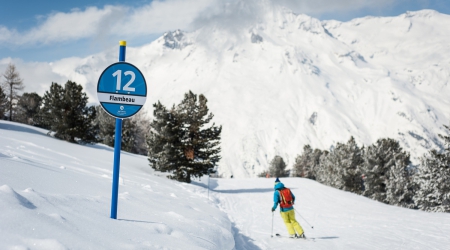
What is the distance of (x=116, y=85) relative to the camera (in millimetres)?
4859

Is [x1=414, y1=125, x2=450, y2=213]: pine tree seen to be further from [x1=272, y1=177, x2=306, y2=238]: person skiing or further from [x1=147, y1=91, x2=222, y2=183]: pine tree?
[x1=272, y1=177, x2=306, y2=238]: person skiing

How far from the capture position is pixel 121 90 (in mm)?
4887

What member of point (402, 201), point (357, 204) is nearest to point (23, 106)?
point (357, 204)

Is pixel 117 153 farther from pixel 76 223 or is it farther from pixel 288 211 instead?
pixel 288 211

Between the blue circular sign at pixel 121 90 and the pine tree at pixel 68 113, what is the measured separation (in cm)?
2597

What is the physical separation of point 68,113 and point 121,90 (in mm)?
26121

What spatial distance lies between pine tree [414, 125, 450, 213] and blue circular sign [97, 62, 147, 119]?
33060 millimetres

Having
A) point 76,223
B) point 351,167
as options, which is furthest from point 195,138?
point 351,167

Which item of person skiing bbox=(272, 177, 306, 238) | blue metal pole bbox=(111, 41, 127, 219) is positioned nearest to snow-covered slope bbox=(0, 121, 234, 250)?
blue metal pole bbox=(111, 41, 127, 219)

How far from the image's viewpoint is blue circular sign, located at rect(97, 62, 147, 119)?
4.77 metres

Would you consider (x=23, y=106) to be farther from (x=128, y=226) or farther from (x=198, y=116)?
(x=128, y=226)

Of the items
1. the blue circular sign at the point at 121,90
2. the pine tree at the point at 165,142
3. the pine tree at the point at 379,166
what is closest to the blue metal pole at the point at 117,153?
the blue circular sign at the point at 121,90

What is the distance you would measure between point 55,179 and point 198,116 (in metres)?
16.0

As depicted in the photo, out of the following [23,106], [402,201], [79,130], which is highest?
[23,106]
